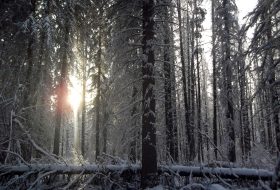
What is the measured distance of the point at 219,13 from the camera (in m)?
19.8

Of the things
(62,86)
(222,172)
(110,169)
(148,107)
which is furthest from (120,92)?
(62,86)

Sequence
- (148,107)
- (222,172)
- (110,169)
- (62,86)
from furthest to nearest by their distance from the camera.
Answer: (62,86), (148,107), (110,169), (222,172)

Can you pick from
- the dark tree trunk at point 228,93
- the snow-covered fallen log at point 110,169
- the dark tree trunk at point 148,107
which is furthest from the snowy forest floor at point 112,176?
the dark tree trunk at point 228,93

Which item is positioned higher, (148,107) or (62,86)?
(62,86)

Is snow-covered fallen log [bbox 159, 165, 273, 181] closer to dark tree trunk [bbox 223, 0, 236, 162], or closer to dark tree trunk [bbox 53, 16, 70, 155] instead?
dark tree trunk [bbox 53, 16, 70, 155]

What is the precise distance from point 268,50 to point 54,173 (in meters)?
6.51

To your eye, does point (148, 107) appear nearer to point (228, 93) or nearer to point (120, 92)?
point (120, 92)

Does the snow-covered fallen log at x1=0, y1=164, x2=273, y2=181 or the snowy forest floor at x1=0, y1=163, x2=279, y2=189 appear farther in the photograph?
the snow-covered fallen log at x1=0, y1=164, x2=273, y2=181

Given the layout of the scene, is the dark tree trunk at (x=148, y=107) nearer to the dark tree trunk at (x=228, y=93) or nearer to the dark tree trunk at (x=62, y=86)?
the dark tree trunk at (x=62, y=86)

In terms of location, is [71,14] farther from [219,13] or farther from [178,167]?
[219,13]

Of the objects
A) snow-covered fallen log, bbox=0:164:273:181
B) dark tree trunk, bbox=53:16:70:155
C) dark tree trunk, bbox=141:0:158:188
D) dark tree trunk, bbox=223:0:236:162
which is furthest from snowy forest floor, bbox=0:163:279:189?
dark tree trunk, bbox=223:0:236:162

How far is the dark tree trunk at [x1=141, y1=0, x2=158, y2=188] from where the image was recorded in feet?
28.1

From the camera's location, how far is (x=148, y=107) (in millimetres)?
9008

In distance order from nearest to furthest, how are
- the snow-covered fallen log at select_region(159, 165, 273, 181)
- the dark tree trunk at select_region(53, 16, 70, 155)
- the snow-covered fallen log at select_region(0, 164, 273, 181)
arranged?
the snow-covered fallen log at select_region(159, 165, 273, 181), the snow-covered fallen log at select_region(0, 164, 273, 181), the dark tree trunk at select_region(53, 16, 70, 155)
